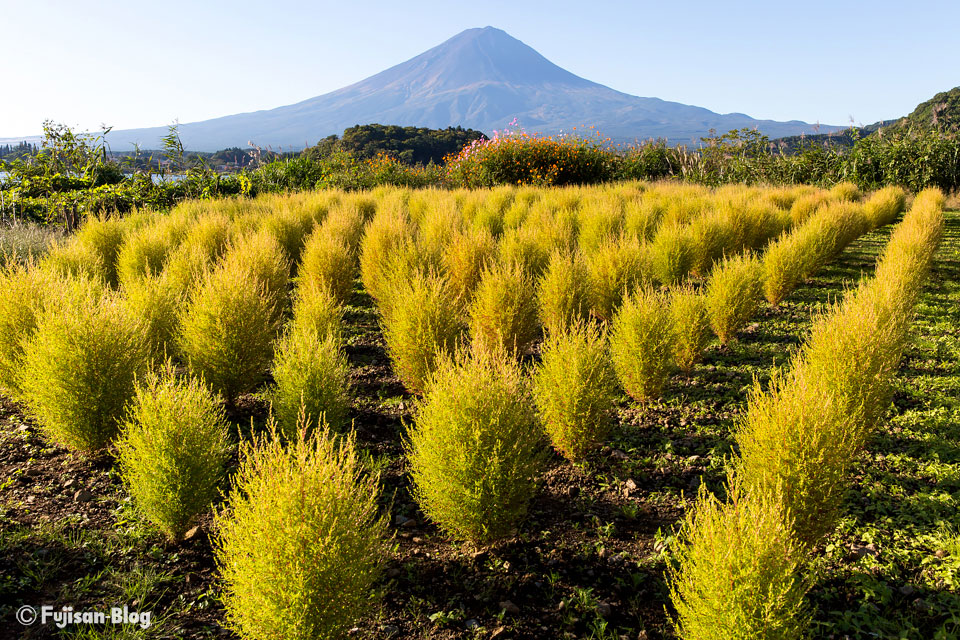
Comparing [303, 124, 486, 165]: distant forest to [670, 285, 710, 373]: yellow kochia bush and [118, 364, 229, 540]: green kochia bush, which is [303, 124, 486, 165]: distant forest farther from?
[118, 364, 229, 540]: green kochia bush

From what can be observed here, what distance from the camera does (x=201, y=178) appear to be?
473 inches

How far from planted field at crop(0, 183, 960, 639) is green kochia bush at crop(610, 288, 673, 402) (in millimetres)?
23

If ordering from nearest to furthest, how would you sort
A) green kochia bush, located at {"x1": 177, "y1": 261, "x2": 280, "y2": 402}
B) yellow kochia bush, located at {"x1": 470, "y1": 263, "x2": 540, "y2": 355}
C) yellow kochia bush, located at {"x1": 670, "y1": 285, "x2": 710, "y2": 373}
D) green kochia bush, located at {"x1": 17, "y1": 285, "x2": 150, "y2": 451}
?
green kochia bush, located at {"x1": 17, "y1": 285, "x2": 150, "y2": 451}
green kochia bush, located at {"x1": 177, "y1": 261, "x2": 280, "y2": 402}
yellow kochia bush, located at {"x1": 670, "y1": 285, "x2": 710, "y2": 373}
yellow kochia bush, located at {"x1": 470, "y1": 263, "x2": 540, "y2": 355}

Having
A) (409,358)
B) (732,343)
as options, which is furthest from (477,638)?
(732,343)

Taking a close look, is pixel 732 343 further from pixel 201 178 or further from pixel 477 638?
pixel 201 178

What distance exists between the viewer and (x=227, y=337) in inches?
155

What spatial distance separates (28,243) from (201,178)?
5.69 m

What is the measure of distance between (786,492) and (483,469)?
1462 millimetres

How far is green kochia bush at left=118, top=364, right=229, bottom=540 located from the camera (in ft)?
8.53

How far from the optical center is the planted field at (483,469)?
1.95 meters

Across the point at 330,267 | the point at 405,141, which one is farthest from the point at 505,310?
the point at 405,141

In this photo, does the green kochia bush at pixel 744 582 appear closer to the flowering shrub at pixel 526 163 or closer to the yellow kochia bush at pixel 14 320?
the yellow kochia bush at pixel 14 320

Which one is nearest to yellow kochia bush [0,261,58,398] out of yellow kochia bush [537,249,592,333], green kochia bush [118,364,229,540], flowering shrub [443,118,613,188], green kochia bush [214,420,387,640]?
green kochia bush [118,364,229,540]

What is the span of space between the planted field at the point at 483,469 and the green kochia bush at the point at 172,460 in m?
0.02
